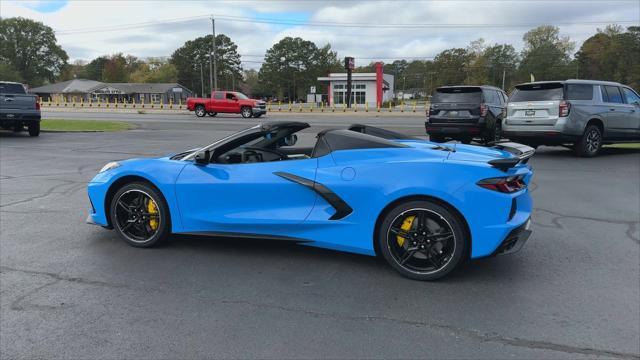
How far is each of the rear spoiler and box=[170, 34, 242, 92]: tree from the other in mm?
125426

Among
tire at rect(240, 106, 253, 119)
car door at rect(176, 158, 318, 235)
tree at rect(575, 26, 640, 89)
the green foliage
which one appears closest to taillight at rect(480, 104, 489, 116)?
car door at rect(176, 158, 318, 235)

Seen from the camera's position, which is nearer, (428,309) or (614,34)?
(428,309)

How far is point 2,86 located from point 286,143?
1596 centimetres

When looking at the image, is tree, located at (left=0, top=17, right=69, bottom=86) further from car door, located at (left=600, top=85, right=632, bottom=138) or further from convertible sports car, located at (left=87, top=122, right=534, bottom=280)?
convertible sports car, located at (left=87, top=122, right=534, bottom=280)

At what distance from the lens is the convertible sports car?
3.94 metres

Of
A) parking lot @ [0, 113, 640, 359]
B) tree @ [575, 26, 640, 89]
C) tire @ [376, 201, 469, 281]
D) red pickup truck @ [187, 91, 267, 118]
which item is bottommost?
parking lot @ [0, 113, 640, 359]

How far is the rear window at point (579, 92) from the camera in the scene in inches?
453

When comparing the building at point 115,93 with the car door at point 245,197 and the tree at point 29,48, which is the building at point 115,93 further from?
the car door at point 245,197

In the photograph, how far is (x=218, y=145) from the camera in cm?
473

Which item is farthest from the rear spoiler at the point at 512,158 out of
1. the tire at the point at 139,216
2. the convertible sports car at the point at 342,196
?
the tire at the point at 139,216

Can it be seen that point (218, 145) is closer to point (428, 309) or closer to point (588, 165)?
point (428, 309)

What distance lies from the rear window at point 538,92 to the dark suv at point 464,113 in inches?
58.7

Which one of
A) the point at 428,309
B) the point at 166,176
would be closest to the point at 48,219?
the point at 166,176

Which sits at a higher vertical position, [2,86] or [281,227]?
[2,86]
